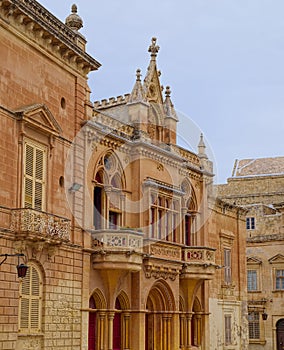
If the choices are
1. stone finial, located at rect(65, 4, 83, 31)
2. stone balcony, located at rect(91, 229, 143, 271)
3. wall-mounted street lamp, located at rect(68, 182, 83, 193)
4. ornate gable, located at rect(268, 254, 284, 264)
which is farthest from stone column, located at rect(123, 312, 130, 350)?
ornate gable, located at rect(268, 254, 284, 264)

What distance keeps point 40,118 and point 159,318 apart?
449 inches

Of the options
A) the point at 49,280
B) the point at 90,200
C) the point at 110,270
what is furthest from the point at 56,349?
the point at 90,200

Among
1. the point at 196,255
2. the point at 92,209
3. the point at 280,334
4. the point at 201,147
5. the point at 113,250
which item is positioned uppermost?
the point at 201,147

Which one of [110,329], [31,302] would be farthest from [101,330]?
[31,302]

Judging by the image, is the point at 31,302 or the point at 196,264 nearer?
the point at 31,302

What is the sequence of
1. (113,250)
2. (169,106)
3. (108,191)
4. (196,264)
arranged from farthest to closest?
(169,106) < (196,264) < (108,191) < (113,250)

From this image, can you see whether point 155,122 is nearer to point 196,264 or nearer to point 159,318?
point 196,264

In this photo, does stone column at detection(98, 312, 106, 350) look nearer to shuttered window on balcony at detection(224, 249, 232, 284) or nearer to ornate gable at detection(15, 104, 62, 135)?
ornate gable at detection(15, 104, 62, 135)

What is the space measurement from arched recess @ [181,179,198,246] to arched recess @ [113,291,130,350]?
6.13 meters

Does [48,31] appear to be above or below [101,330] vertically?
above

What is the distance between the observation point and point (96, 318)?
81.8ft

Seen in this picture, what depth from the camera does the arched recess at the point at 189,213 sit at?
31591 mm

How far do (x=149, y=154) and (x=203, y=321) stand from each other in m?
8.97

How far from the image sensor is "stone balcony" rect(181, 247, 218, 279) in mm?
29703
